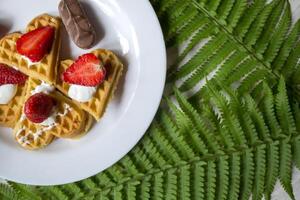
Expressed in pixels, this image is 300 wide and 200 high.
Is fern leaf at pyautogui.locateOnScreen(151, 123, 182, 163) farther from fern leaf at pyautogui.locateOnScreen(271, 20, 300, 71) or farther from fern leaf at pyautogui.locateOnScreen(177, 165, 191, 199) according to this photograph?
fern leaf at pyautogui.locateOnScreen(271, 20, 300, 71)

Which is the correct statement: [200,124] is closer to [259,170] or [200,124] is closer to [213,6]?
[259,170]

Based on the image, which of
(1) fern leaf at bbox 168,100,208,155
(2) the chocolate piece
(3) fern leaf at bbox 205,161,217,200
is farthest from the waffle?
(3) fern leaf at bbox 205,161,217,200

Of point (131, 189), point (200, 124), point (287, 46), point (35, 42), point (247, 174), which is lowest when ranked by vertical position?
point (131, 189)

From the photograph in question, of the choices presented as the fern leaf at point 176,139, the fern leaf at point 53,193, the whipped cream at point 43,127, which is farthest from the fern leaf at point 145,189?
the whipped cream at point 43,127

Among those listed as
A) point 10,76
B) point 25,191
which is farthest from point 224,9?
point 25,191

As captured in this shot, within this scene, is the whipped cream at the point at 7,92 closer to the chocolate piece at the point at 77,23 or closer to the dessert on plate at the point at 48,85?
the dessert on plate at the point at 48,85

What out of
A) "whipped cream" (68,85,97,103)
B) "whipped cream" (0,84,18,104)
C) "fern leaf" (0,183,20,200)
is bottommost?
"fern leaf" (0,183,20,200)

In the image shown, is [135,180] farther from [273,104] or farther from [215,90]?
[273,104]
